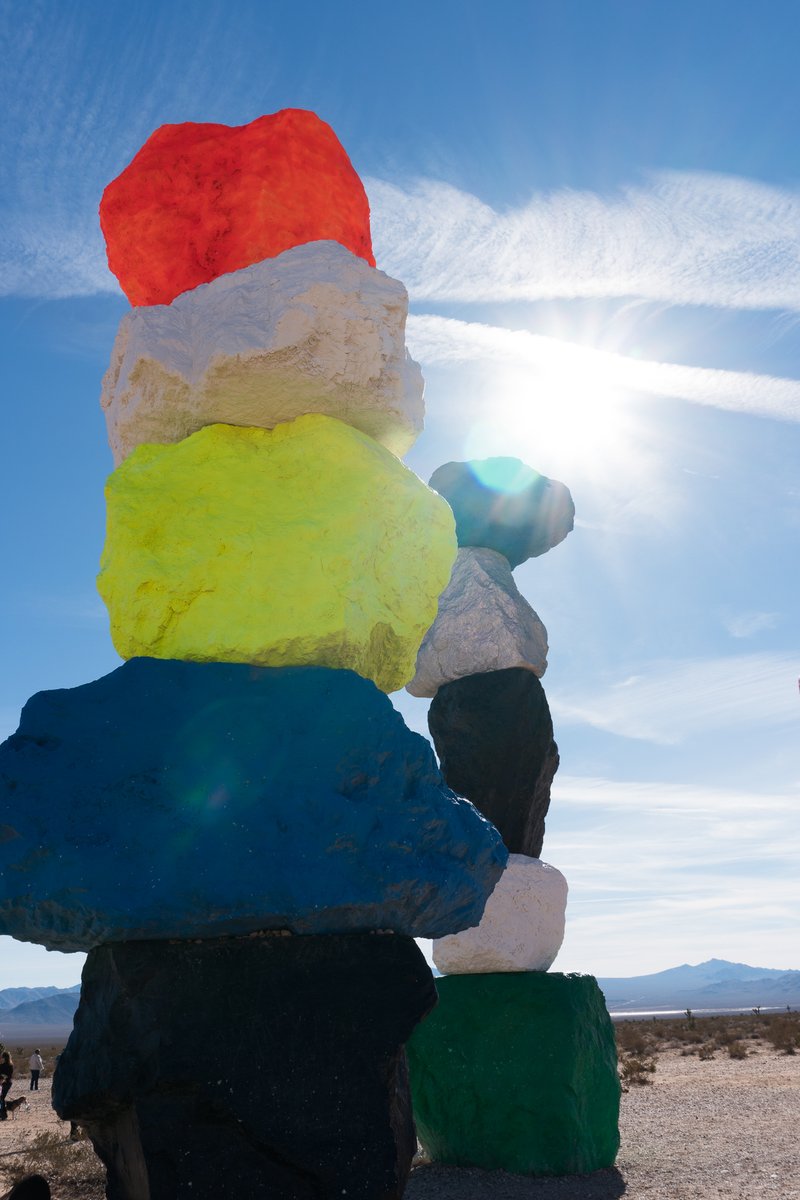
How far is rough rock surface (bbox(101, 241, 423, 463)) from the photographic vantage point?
3.75 meters

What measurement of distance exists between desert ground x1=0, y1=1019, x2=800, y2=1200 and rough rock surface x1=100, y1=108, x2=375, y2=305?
15.5ft

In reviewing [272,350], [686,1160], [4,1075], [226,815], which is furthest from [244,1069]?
[4,1075]

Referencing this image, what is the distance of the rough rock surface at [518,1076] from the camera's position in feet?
18.1

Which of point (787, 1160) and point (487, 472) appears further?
Result: point (487, 472)

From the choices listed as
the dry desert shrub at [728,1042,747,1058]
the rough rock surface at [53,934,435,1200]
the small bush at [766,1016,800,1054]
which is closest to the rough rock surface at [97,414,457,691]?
the rough rock surface at [53,934,435,1200]

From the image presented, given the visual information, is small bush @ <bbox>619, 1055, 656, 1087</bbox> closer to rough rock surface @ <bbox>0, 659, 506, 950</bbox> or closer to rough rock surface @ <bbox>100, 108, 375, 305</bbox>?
rough rock surface @ <bbox>0, 659, 506, 950</bbox>

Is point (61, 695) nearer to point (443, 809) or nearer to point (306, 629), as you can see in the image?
point (306, 629)

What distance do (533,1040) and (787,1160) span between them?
1928 millimetres

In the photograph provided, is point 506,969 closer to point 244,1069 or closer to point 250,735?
point 244,1069

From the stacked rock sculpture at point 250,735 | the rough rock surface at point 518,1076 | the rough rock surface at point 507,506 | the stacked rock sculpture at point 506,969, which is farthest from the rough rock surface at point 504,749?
the stacked rock sculpture at point 250,735

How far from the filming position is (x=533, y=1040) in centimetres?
560

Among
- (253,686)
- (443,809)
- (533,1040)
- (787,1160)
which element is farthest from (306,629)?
(787,1160)

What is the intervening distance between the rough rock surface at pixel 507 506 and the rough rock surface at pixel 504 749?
1.17m

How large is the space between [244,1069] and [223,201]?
10.9ft
